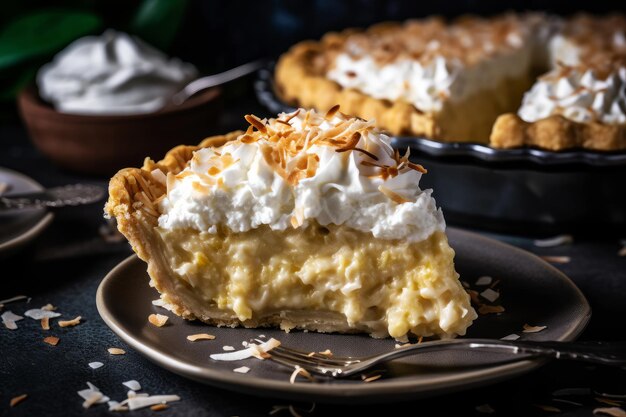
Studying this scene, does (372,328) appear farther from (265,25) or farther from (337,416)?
(265,25)

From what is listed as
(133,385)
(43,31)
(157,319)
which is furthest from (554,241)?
(43,31)

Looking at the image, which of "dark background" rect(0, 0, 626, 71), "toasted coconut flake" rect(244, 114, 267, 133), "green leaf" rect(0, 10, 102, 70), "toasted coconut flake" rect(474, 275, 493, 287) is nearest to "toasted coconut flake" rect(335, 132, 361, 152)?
"toasted coconut flake" rect(244, 114, 267, 133)

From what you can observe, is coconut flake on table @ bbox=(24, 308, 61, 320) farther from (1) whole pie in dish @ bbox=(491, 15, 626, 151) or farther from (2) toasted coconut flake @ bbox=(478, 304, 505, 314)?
(1) whole pie in dish @ bbox=(491, 15, 626, 151)

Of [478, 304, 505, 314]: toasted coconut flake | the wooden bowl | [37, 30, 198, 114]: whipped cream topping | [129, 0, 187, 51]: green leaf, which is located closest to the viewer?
[478, 304, 505, 314]: toasted coconut flake

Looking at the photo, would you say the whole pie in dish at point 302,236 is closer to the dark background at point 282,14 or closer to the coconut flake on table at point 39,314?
the coconut flake on table at point 39,314

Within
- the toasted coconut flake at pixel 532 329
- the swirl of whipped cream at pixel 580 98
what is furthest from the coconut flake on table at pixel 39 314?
the swirl of whipped cream at pixel 580 98

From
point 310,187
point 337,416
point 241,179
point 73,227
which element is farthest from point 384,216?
point 73,227
